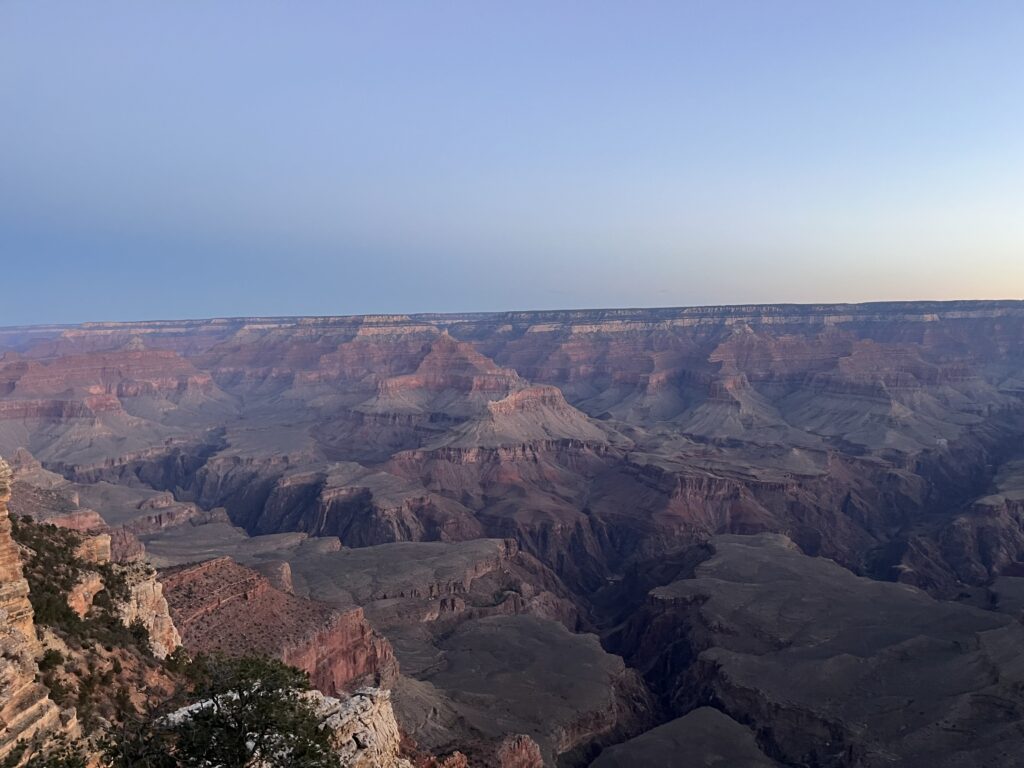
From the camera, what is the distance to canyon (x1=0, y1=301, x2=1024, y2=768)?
181 ft

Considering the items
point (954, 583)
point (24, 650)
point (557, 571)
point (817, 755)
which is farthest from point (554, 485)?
point (24, 650)

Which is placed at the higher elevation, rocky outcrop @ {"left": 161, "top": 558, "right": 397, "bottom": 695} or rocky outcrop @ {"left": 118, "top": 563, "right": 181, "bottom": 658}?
rocky outcrop @ {"left": 118, "top": 563, "right": 181, "bottom": 658}

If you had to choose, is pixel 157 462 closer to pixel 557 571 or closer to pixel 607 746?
pixel 557 571

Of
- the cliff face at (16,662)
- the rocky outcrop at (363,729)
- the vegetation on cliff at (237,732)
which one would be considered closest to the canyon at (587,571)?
the cliff face at (16,662)

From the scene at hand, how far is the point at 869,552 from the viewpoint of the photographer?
428 ft

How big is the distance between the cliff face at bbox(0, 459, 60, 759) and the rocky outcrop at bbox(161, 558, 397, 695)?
28.0m

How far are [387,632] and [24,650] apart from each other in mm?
59444

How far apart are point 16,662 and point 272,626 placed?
3728cm

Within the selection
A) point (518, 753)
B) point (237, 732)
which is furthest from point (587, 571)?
point (237, 732)

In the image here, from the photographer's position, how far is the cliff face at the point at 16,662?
1727cm

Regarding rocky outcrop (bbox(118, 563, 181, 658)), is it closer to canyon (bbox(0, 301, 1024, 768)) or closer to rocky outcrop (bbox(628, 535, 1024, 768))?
canyon (bbox(0, 301, 1024, 768))

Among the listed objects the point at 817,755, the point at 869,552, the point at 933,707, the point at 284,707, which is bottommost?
the point at 869,552

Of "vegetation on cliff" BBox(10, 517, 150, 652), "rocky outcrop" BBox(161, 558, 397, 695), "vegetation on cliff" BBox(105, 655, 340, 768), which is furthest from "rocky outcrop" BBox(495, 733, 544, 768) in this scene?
"vegetation on cliff" BBox(105, 655, 340, 768)

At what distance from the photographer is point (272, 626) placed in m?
54.6
